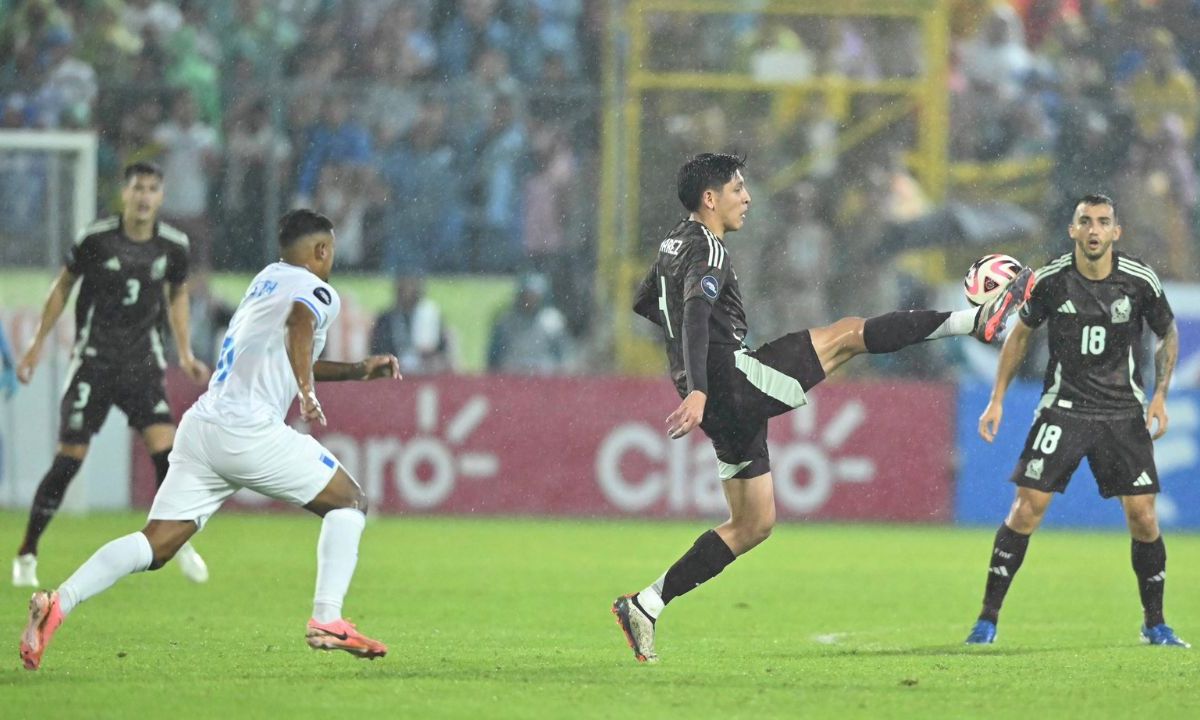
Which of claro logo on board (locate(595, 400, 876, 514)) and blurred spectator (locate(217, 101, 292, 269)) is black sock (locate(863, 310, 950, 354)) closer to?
claro logo on board (locate(595, 400, 876, 514))

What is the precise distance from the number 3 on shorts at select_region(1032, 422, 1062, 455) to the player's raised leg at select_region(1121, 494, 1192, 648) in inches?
16.1

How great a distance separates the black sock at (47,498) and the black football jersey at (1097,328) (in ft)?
18.1

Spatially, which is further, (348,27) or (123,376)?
(348,27)

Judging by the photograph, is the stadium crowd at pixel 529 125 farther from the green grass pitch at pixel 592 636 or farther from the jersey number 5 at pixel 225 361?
the jersey number 5 at pixel 225 361

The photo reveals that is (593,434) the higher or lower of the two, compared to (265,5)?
lower

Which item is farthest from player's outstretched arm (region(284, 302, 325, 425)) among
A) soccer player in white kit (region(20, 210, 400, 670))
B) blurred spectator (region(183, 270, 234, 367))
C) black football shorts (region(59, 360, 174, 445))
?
blurred spectator (region(183, 270, 234, 367))

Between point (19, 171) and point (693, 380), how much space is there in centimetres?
1070

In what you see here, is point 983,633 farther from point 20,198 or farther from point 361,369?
point 20,198

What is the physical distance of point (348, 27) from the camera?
17.9m

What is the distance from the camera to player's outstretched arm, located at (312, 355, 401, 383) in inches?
274

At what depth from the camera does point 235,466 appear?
6898mm

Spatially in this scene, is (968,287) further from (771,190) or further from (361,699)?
(771,190)

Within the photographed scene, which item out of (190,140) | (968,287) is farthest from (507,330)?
(968,287)

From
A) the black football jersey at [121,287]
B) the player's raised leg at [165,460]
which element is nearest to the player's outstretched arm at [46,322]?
the black football jersey at [121,287]
